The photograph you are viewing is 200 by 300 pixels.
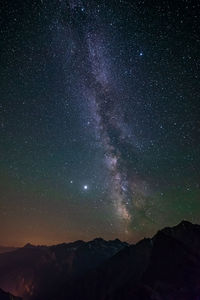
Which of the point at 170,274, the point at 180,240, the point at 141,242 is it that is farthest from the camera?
the point at 141,242

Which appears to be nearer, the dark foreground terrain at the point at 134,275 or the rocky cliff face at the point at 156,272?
the rocky cliff face at the point at 156,272

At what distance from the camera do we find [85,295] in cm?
14738

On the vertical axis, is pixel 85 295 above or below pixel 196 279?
below

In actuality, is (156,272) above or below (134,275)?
below

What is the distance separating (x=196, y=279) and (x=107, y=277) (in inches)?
2906

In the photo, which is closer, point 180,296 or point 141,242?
point 180,296

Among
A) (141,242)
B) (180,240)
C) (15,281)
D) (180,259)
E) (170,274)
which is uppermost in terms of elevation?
(141,242)

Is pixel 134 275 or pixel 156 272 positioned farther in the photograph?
pixel 134 275

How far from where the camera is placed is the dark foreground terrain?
90938mm

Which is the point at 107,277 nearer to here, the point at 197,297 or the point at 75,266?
the point at 75,266

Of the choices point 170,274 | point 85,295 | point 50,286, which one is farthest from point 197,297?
point 50,286

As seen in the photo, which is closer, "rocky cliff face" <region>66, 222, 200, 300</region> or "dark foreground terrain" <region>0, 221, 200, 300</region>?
"rocky cliff face" <region>66, 222, 200, 300</region>

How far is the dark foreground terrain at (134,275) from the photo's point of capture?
9094 centimetres

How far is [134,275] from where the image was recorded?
140750mm
